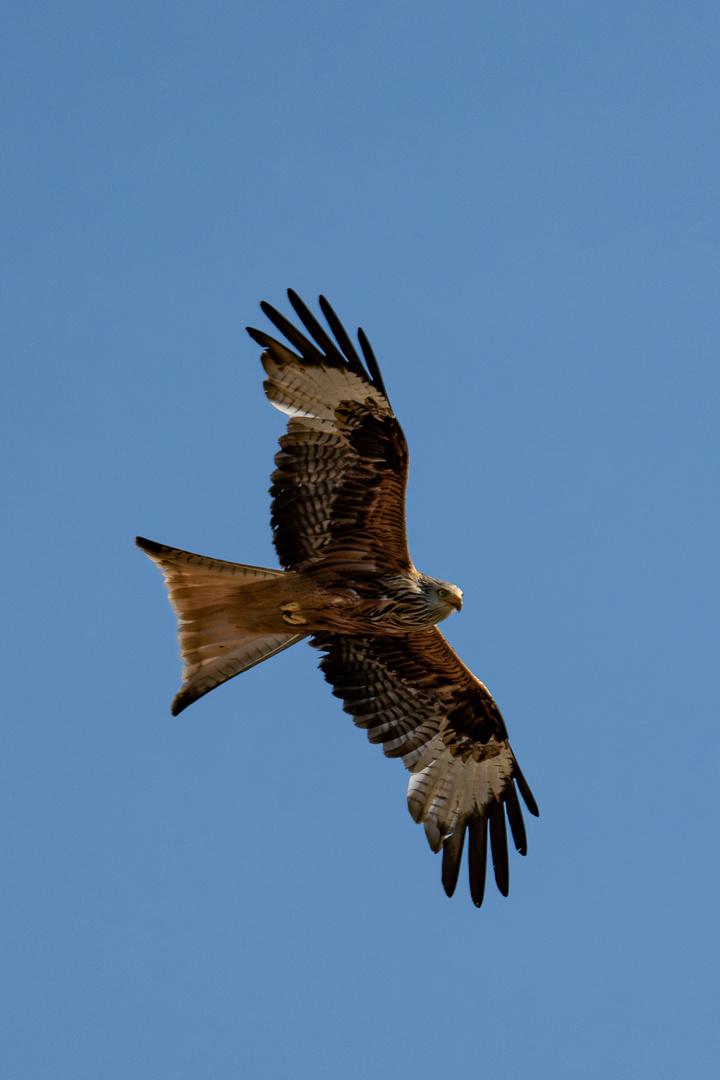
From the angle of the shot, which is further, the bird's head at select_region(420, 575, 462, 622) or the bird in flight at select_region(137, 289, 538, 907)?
the bird's head at select_region(420, 575, 462, 622)

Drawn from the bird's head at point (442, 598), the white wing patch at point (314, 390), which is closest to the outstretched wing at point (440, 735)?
the bird's head at point (442, 598)

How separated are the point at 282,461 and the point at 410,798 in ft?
9.78

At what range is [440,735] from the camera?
36.2 feet

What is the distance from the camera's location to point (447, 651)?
1061 centimetres

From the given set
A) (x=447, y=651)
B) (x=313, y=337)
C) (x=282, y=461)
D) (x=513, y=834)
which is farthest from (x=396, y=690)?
(x=313, y=337)

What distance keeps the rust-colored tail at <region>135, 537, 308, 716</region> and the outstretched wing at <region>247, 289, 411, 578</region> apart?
1.13 feet

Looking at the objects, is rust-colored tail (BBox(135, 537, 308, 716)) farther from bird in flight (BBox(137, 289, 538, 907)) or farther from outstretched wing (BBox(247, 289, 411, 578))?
outstretched wing (BBox(247, 289, 411, 578))

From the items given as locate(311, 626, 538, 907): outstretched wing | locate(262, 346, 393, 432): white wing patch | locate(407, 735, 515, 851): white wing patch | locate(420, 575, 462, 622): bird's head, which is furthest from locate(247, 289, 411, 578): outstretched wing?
locate(407, 735, 515, 851): white wing patch

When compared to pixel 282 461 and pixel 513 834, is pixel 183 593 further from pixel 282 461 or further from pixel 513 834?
pixel 513 834

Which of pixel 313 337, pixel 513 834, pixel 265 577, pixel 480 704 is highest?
pixel 313 337

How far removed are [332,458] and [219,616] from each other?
1400 millimetres

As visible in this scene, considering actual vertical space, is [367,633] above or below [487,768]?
above

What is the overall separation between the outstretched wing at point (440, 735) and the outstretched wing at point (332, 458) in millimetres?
1035

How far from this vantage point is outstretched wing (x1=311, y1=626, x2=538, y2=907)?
10.8 metres
